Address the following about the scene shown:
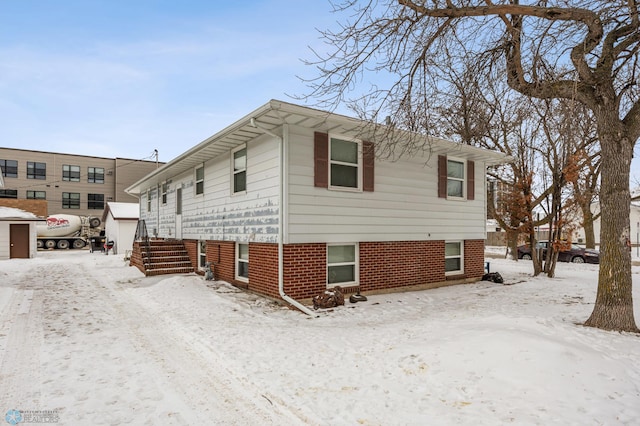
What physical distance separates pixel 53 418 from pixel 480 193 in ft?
39.7

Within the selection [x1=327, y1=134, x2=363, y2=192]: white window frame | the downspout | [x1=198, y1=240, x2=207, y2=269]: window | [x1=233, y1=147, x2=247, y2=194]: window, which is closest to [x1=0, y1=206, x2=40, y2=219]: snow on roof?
[x1=198, y1=240, x2=207, y2=269]: window

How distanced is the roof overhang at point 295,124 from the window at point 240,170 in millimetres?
243

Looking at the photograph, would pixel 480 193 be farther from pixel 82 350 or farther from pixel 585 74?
pixel 82 350

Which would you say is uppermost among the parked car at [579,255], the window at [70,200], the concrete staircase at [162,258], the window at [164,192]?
the window at [70,200]

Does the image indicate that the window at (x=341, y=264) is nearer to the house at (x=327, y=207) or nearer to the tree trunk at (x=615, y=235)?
the house at (x=327, y=207)

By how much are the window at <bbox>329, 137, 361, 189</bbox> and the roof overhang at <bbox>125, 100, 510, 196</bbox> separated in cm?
28

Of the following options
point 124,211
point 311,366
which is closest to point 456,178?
point 311,366

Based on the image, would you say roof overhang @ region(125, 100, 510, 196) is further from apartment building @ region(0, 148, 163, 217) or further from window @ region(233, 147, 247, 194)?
apartment building @ region(0, 148, 163, 217)

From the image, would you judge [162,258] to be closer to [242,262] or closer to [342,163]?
[242,262]

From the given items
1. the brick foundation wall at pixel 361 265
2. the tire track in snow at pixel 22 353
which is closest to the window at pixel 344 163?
the brick foundation wall at pixel 361 265

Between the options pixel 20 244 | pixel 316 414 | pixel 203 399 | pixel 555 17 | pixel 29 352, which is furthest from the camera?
pixel 20 244

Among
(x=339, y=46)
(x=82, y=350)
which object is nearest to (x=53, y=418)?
(x=82, y=350)

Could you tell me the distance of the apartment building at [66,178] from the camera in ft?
123

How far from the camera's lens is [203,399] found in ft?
12.3
